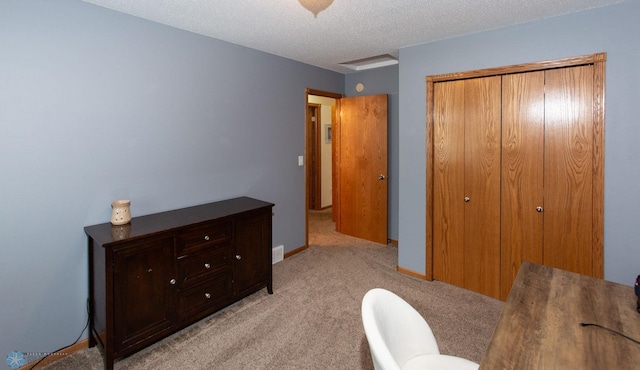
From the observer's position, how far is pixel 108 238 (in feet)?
6.56

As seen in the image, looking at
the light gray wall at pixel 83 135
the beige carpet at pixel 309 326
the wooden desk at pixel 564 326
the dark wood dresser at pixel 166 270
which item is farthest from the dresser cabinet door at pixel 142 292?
the wooden desk at pixel 564 326

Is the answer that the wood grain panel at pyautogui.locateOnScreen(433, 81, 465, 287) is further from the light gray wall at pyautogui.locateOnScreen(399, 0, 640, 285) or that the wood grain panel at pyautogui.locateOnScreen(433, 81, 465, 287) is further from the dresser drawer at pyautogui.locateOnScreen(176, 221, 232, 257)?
the dresser drawer at pyautogui.locateOnScreen(176, 221, 232, 257)

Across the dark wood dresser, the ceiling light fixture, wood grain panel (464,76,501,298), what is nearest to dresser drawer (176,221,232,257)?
the dark wood dresser

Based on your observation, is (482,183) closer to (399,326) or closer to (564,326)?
(564,326)

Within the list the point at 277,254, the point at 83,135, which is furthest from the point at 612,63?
the point at 83,135

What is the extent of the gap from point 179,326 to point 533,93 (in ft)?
10.8

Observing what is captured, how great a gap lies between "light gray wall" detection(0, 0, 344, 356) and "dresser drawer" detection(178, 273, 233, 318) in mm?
681

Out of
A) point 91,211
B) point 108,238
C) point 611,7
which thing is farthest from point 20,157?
point 611,7

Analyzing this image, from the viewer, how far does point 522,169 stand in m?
2.71

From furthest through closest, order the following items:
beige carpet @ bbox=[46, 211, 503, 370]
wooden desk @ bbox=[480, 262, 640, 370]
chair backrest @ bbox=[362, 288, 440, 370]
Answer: beige carpet @ bbox=[46, 211, 503, 370] → chair backrest @ bbox=[362, 288, 440, 370] → wooden desk @ bbox=[480, 262, 640, 370]

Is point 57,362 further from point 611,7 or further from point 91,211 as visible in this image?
point 611,7

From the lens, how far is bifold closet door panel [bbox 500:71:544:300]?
8.59 feet

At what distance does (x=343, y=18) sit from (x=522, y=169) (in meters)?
1.93

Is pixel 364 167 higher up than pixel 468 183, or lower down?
higher up
